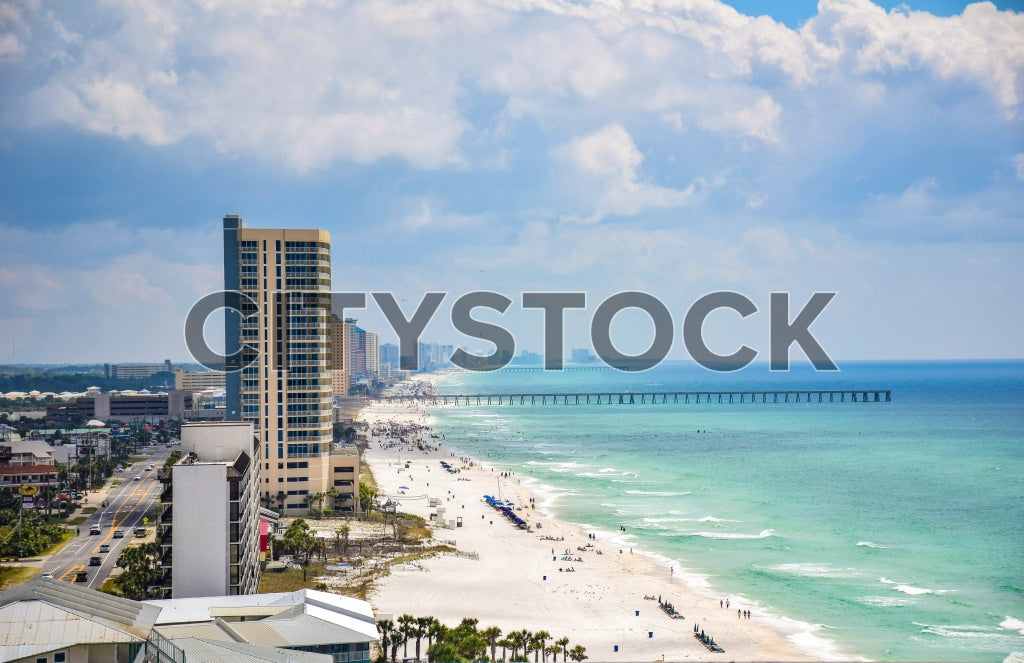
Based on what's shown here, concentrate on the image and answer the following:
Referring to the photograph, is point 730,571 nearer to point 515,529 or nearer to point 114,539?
point 515,529

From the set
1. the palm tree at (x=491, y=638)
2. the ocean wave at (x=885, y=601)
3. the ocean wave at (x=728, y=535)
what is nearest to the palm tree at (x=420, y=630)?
the palm tree at (x=491, y=638)

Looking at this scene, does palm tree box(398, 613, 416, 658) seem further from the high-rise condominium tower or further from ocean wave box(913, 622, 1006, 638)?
the high-rise condominium tower

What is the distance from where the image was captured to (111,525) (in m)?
66.5

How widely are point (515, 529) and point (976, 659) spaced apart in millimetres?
36455

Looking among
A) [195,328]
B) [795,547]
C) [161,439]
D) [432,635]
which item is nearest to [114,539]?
[195,328]

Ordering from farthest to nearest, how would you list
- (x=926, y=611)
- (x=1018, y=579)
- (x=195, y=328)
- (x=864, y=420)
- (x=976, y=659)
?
1. (x=864, y=420)
2. (x=195, y=328)
3. (x=1018, y=579)
4. (x=926, y=611)
5. (x=976, y=659)

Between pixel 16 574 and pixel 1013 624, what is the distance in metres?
49.4

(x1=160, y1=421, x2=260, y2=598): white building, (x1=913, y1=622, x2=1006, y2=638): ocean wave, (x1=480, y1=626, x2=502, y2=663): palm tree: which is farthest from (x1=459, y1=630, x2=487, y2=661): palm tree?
(x1=913, y1=622, x2=1006, y2=638): ocean wave

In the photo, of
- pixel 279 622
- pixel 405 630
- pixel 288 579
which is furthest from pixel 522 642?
pixel 288 579

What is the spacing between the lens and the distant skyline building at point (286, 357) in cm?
7012

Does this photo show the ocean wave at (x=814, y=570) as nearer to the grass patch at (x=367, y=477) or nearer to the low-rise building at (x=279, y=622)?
the low-rise building at (x=279, y=622)

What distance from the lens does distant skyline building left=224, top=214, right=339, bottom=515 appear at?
70125mm

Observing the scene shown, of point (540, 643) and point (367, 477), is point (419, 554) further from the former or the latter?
point (367, 477)

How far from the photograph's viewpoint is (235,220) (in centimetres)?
7575
